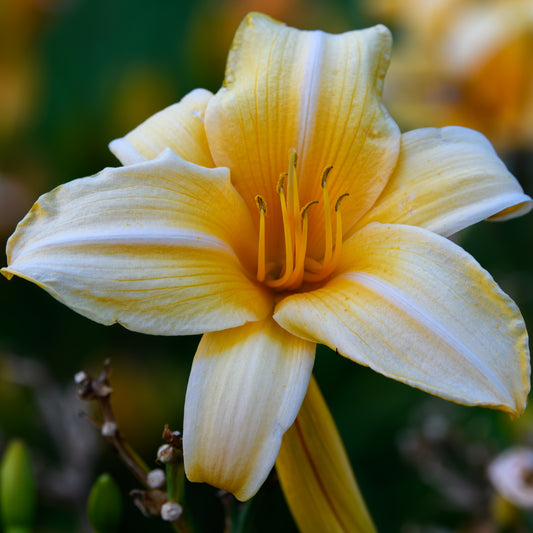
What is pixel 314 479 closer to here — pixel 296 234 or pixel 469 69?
pixel 296 234

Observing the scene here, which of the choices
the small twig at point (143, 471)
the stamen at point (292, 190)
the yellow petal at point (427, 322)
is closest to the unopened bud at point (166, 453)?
the small twig at point (143, 471)

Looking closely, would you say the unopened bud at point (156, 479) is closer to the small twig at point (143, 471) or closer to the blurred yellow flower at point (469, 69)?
the small twig at point (143, 471)

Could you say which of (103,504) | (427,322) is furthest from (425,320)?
(103,504)

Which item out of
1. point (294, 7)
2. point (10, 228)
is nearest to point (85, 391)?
point (10, 228)

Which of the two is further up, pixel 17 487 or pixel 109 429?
pixel 109 429

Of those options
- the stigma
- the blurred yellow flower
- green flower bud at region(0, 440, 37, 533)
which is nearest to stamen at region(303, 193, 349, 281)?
the stigma

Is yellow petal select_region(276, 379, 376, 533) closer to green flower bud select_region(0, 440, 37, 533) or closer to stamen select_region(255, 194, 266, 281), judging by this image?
stamen select_region(255, 194, 266, 281)

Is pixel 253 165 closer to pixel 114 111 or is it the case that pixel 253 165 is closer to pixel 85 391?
pixel 85 391
